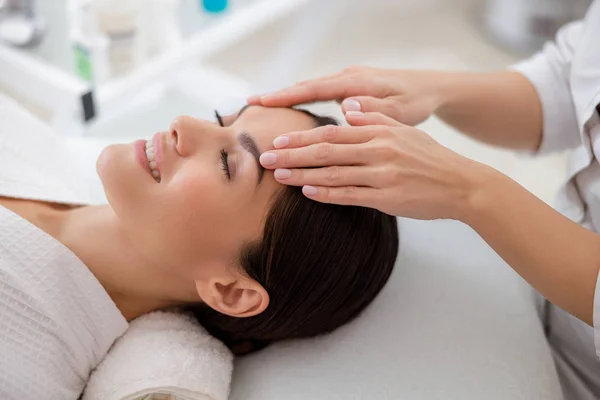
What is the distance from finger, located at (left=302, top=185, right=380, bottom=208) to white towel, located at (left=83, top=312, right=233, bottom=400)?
318 mm

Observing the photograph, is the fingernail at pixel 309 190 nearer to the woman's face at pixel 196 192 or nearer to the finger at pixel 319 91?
the woman's face at pixel 196 192

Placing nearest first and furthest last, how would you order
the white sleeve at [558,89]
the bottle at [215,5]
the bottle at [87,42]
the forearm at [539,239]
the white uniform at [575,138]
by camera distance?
the forearm at [539,239] → the white uniform at [575,138] → the white sleeve at [558,89] → the bottle at [87,42] → the bottle at [215,5]

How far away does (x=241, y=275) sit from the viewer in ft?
3.36

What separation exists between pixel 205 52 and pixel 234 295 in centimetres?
102

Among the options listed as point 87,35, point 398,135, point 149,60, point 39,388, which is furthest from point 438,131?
point 39,388

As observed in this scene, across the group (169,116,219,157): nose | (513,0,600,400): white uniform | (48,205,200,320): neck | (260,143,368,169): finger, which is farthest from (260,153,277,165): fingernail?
(513,0,600,400): white uniform

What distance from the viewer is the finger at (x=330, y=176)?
930mm

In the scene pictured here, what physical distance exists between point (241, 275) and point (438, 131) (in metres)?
1.34

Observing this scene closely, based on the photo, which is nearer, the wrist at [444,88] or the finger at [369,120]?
the finger at [369,120]

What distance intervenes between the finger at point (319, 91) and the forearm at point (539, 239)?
29 cm

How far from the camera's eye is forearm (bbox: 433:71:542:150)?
4.08 ft

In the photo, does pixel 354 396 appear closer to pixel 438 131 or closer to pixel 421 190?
pixel 421 190

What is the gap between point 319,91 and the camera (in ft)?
3.71

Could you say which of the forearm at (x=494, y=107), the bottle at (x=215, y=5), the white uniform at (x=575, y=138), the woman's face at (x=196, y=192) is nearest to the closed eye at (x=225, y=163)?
the woman's face at (x=196, y=192)
